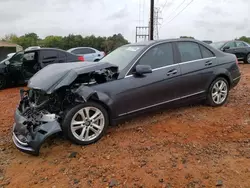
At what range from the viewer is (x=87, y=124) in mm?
3551

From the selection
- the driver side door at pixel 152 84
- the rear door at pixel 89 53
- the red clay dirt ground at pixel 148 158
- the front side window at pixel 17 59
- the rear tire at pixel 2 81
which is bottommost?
the red clay dirt ground at pixel 148 158

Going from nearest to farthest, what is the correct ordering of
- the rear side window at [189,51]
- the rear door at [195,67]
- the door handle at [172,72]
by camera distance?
the door handle at [172,72] → the rear door at [195,67] → the rear side window at [189,51]

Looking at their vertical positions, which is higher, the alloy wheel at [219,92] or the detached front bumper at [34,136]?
the alloy wheel at [219,92]

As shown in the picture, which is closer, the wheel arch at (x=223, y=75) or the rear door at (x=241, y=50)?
the wheel arch at (x=223, y=75)

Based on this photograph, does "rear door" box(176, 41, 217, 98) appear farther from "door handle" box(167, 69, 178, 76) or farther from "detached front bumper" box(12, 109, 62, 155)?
"detached front bumper" box(12, 109, 62, 155)

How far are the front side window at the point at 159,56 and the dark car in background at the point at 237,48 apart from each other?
948cm

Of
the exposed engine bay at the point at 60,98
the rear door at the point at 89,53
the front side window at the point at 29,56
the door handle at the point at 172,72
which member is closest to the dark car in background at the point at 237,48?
the rear door at the point at 89,53

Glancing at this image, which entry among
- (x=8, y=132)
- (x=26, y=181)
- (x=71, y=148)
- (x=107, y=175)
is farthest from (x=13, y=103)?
(x=107, y=175)

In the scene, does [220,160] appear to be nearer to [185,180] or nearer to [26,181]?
[185,180]

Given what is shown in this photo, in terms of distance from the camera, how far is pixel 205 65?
481cm

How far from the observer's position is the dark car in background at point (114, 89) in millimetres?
3412

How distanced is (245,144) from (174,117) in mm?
1381

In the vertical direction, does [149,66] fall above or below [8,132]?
above

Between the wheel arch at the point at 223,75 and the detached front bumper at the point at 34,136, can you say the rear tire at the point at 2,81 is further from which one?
the wheel arch at the point at 223,75
